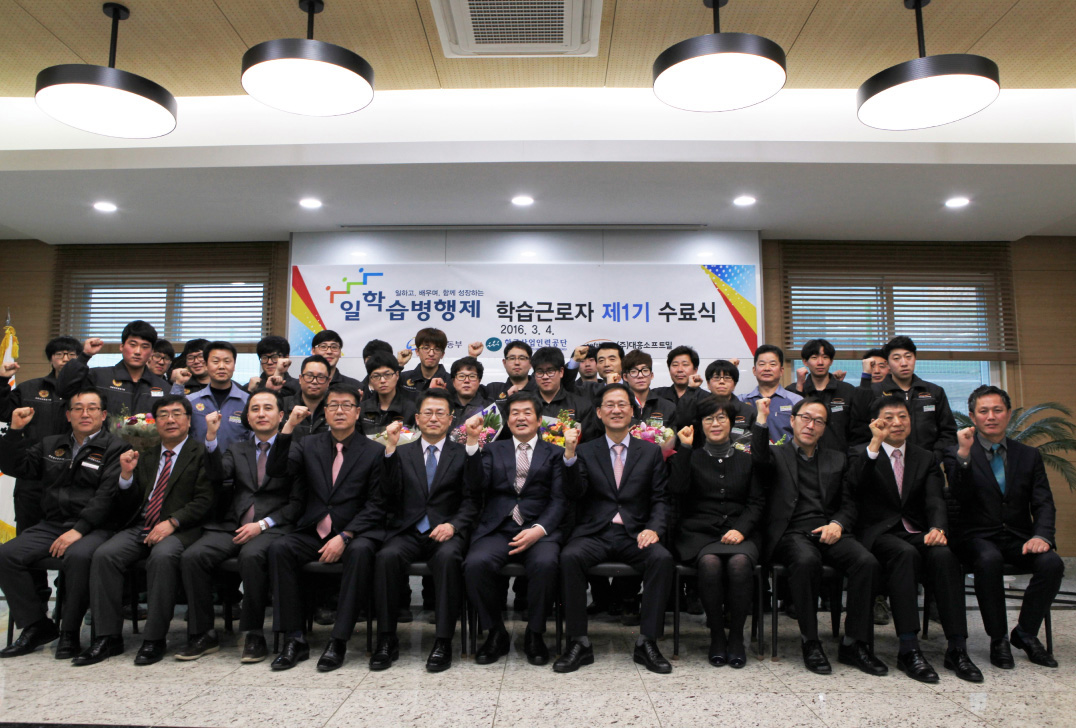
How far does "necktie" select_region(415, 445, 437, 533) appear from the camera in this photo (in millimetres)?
3696

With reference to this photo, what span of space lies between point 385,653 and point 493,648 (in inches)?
19.4

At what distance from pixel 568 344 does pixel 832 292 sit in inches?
103

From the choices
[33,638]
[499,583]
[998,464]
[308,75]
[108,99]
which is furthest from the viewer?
[108,99]

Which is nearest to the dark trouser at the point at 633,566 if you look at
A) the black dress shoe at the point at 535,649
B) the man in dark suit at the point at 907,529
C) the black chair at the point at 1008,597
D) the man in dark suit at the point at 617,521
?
the man in dark suit at the point at 617,521

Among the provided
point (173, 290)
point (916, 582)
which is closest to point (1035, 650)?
point (916, 582)

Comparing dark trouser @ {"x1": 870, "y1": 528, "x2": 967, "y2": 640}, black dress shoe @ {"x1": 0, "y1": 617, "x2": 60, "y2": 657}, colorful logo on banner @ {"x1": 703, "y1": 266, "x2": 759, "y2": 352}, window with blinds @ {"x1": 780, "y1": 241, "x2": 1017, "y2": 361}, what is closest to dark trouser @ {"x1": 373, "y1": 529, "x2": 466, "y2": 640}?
black dress shoe @ {"x1": 0, "y1": 617, "x2": 60, "y2": 657}

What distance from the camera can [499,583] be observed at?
3520mm

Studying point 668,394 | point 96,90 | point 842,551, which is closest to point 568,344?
point 668,394

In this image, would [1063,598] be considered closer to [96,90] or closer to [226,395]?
[226,395]

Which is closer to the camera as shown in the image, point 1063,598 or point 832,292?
point 1063,598

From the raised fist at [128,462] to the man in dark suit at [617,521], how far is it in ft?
7.28

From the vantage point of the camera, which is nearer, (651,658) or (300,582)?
(651,658)

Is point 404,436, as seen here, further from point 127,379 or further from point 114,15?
point 114,15

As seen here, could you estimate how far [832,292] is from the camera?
7.03 meters
